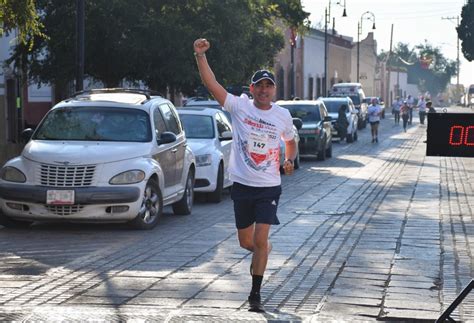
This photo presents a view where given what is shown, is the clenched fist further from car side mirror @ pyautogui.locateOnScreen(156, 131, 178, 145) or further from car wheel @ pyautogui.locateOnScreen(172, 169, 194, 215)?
car wheel @ pyautogui.locateOnScreen(172, 169, 194, 215)

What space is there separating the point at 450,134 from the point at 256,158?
4.93 ft

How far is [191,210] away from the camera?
16.5 meters

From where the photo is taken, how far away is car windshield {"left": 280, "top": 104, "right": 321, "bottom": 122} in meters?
32.1

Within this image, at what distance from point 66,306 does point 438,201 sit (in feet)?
37.1

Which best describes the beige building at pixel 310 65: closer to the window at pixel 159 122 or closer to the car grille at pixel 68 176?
the window at pixel 159 122

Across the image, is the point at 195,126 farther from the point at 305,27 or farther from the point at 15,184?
the point at 305,27

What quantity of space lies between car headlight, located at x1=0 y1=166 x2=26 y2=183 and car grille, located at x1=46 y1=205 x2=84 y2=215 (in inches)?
21.9

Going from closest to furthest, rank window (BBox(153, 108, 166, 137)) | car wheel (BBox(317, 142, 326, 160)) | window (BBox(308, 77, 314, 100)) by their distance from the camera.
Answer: window (BBox(153, 108, 166, 137)), car wheel (BBox(317, 142, 326, 160)), window (BBox(308, 77, 314, 100))

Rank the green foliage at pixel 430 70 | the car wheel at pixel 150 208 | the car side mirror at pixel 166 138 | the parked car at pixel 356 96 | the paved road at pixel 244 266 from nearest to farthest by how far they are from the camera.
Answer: the paved road at pixel 244 266 → the car wheel at pixel 150 208 → the car side mirror at pixel 166 138 → the parked car at pixel 356 96 → the green foliage at pixel 430 70

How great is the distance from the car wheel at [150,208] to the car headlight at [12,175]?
1.48m

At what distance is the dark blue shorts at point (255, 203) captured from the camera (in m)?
8.51

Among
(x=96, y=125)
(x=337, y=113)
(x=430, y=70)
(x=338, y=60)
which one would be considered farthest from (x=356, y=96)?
(x=430, y=70)

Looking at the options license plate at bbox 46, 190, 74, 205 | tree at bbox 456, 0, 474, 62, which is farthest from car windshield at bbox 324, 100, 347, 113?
license plate at bbox 46, 190, 74, 205

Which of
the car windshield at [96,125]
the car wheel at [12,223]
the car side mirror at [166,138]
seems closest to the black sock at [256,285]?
the car wheel at [12,223]
